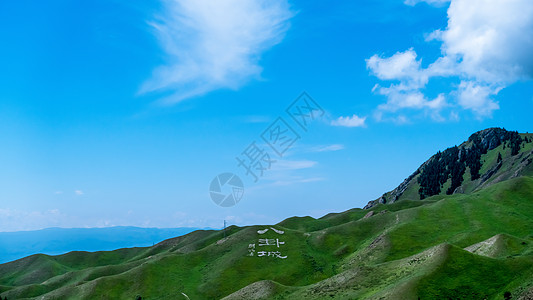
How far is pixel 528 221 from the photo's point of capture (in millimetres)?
116688

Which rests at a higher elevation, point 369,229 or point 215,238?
point 215,238

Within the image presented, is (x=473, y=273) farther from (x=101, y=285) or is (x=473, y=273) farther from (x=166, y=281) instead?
(x=101, y=285)

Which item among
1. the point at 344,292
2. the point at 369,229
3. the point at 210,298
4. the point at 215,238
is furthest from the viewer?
the point at 215,238

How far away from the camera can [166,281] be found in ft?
405

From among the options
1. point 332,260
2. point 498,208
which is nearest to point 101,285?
point 332,260

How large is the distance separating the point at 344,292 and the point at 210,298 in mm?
52709

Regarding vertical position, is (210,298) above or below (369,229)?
below

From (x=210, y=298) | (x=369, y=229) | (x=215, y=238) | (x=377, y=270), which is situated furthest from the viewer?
(x=215, y=238)

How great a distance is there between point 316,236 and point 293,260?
22394 millimetres

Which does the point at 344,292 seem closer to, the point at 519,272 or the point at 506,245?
the point at 519,272

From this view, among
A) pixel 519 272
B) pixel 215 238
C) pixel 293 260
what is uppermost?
pixel 215 238

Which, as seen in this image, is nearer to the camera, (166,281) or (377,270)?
(377,270)

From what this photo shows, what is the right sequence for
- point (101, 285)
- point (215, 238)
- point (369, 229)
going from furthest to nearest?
point (215, 238) < point (369, 229) < point (101, 285)

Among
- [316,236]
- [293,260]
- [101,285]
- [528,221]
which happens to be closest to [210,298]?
[293,260]
